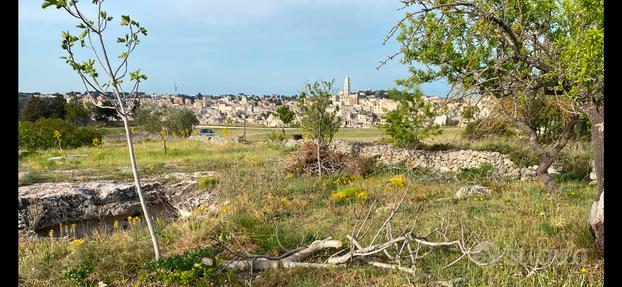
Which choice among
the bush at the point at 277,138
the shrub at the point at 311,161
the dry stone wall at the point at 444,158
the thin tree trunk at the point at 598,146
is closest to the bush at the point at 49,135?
the bush at the point at 277,138

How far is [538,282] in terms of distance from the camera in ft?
11.5

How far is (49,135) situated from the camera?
2339 centimetres

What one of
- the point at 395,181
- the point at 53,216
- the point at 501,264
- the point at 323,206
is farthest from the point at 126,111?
the point at 53,216

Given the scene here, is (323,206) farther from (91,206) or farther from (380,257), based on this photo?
(91,206)

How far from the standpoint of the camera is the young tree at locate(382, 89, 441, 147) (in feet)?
53.6

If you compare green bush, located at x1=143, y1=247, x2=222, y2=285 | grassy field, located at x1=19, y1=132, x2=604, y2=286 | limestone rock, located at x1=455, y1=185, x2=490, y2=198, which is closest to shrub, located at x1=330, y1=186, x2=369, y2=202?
grassy field, located at x1=19, y1=132, x2=604, y2=286

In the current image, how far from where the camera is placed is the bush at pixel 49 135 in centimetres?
2245

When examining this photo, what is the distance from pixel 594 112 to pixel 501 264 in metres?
2.49

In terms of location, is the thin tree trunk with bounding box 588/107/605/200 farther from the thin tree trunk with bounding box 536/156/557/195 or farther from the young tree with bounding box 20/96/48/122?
the young tree with bounding box 20/96/48/122

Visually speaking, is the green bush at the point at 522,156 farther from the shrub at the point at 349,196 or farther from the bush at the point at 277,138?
the bush at the point at 277,138

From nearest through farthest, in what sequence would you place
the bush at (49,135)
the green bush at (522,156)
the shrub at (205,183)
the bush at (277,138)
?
the shrub at (205,183) → the green bush at (522,156) → the bush at (277,138) → the bush at (49,135)

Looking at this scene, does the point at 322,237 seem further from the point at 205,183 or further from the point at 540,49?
the point at 205,183

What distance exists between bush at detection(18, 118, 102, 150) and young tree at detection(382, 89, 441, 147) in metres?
18.9

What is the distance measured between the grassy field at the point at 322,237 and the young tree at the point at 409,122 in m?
6.31
